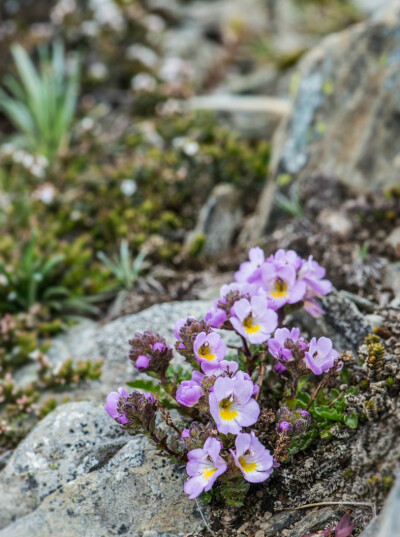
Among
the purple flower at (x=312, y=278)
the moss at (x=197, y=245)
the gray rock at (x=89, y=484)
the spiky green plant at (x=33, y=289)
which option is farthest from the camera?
the moss at (x=197, y=245)

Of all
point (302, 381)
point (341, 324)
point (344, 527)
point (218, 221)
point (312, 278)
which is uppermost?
point (312, 278)

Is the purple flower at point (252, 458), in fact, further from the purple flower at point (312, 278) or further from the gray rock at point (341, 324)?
the gray rock at point (341, 324)

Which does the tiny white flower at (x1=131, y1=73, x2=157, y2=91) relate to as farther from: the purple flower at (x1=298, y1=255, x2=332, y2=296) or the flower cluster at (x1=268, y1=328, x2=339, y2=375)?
the flower cluster at (x1=268, y1=328, x2=339, y2=375)

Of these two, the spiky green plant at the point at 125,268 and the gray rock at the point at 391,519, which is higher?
the gray rock at the point at 391,519

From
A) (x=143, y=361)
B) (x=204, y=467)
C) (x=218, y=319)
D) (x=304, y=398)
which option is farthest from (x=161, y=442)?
(x=304, y=398)

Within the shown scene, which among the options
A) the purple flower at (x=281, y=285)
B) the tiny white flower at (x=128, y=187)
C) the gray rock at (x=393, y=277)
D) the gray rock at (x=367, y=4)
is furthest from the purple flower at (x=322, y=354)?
the gray rock at (x=367, y=4)

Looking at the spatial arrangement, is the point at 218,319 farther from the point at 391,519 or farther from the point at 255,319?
the point at 391,519

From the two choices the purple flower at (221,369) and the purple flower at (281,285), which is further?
the purple flower at (281,285)
